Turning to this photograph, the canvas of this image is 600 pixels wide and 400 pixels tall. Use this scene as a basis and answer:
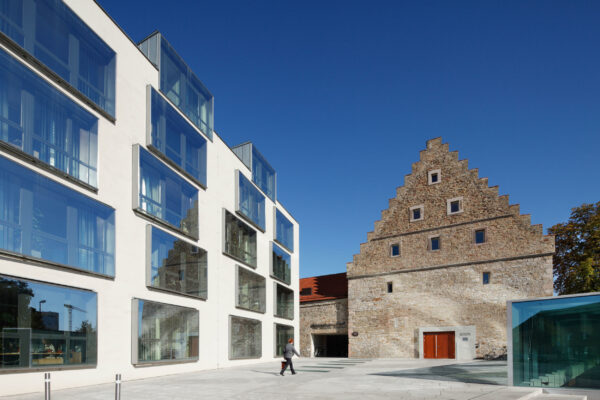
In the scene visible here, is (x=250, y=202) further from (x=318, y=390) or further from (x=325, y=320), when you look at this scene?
(x=318, y=390)

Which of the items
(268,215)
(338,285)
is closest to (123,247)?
(268,215)

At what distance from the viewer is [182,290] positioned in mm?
18875

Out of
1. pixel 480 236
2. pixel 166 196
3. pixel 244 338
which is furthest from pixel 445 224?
pixel 166 196

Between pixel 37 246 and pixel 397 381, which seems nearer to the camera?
pixel 37 246

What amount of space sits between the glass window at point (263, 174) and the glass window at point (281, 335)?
27.2 feet

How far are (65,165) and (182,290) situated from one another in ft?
24.5

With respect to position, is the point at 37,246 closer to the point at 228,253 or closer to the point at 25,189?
the point at 25,189

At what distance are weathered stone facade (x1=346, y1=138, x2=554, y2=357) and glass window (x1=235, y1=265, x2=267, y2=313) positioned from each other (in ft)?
27.4

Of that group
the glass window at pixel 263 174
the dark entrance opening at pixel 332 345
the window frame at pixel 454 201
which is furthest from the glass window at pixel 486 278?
the glass window at pixel 263 174

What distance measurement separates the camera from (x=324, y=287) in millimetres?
38375

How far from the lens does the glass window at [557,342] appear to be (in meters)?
12.0

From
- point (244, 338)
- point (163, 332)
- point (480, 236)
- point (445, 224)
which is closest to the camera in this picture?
point (163, 332)

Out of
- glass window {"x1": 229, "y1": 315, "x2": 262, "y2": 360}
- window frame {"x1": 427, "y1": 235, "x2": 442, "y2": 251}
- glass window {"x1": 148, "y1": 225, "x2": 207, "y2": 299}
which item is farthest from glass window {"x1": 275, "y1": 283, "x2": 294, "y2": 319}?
glass window {"x1": 148, "y1": 225, "x2": 207, "y2": 299}

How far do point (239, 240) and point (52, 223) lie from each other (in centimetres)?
1342
